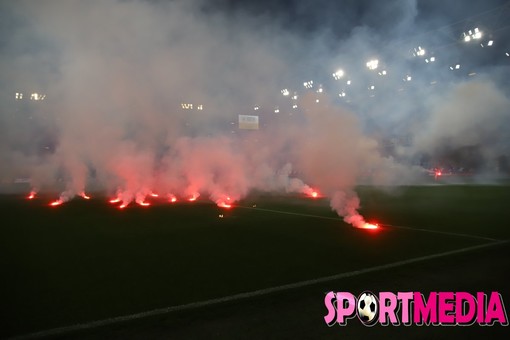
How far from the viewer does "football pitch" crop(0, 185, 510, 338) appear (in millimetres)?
3760

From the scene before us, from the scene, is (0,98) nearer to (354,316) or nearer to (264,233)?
(264,233)

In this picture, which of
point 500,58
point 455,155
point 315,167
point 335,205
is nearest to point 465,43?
point 500,58

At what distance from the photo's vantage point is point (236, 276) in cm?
457

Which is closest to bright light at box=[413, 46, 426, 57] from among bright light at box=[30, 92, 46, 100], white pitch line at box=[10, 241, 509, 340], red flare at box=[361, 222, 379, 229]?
red flare at box=[361, 222, 379, 229]

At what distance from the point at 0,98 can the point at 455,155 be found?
2340cm

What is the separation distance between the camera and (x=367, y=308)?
3646mm

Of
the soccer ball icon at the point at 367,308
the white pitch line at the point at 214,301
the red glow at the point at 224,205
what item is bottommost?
the red glow at the point at 224,205

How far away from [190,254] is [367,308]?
124 inches

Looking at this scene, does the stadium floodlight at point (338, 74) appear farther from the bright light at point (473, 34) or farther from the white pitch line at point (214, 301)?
the white pitch line at point (214, 301)

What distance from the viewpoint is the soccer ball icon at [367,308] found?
338cm

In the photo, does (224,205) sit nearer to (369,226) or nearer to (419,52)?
(369,226)

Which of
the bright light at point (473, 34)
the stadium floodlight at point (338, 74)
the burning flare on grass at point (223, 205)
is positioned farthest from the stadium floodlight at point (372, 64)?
the burning flare on grass at point (223, 205)

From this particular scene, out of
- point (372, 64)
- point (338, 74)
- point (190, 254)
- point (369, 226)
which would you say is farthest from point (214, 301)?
point (372, 64)

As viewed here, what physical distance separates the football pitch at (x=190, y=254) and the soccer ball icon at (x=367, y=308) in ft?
1.01
